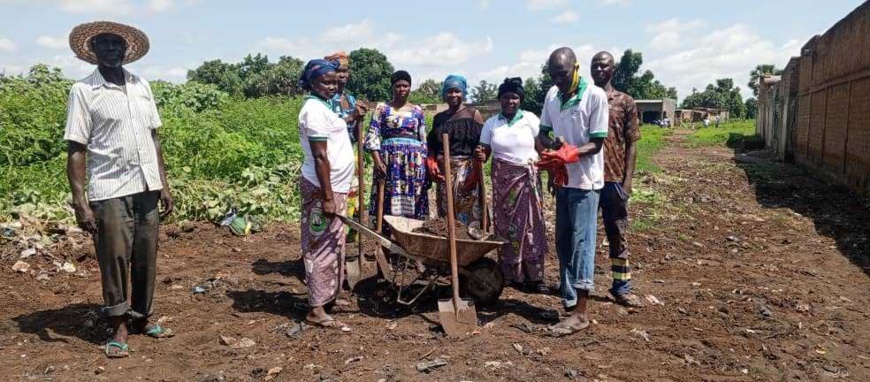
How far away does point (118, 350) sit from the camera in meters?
4.00

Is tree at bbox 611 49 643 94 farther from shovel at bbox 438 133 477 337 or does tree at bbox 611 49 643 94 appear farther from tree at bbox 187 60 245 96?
shovel at bbox 438 133 477 337

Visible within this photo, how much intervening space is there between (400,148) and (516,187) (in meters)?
1.02

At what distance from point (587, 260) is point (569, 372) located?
3.00 ft

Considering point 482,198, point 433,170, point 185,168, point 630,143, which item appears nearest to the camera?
point 630,143

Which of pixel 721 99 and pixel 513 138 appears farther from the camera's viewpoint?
pixel 721 99

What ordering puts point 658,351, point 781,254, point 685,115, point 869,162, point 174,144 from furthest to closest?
1. point 685,115
2. point 869,162
3. point 174,144
4. point 781,254
5. point 658,351

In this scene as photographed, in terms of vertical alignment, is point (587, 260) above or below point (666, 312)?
above

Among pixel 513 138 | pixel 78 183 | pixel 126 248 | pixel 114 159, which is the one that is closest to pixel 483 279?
pixel 513 138

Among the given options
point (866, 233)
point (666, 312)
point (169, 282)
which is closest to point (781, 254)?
point (866, 233)

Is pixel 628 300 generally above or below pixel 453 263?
below

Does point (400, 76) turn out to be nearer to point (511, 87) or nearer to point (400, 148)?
point (400, 148)

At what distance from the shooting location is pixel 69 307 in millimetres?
4953

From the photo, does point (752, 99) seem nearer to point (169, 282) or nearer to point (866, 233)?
point (866, 233)

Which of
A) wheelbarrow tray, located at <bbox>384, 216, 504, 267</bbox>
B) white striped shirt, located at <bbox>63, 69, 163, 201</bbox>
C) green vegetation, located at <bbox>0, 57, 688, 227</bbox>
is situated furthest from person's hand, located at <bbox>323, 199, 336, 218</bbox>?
green vegetation, located at <bbox>0, 57, 688, 227</bbox>
